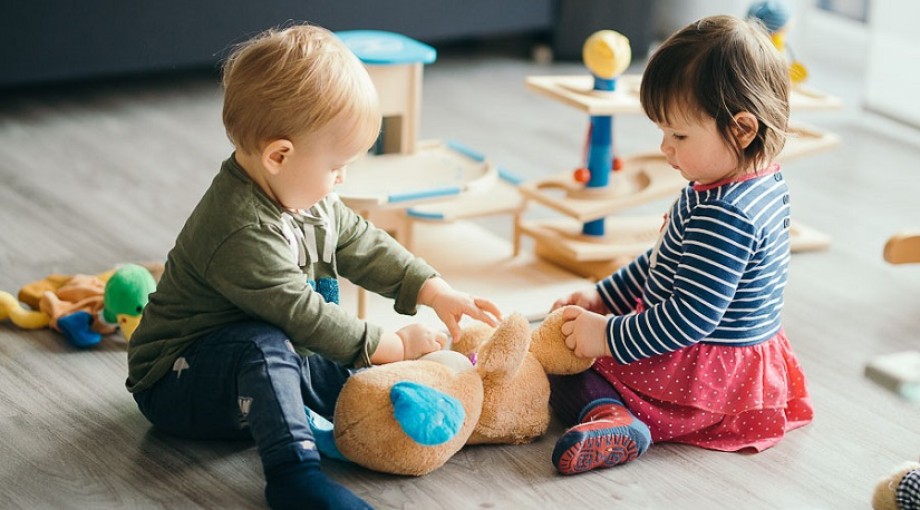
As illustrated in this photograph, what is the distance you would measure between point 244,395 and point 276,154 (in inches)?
9.4

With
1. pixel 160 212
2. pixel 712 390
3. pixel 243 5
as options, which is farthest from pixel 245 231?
pixel 243 5

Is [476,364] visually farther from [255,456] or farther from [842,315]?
[842,315]

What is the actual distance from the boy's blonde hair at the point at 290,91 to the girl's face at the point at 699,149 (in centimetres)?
32

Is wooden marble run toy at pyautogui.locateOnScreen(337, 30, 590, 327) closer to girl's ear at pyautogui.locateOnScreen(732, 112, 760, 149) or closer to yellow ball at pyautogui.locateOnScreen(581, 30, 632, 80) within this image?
yellow ball at pyautogui.locateOnScreen(581, 30, 632, 80)

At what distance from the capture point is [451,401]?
122cm

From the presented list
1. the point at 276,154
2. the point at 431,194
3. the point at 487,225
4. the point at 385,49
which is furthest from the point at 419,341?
the point at 487,225

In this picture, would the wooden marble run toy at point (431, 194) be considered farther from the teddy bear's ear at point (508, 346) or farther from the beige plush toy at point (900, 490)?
the beige plush toy at point (900, 490)

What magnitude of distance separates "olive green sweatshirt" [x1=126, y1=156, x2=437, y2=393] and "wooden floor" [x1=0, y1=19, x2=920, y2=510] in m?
0.12

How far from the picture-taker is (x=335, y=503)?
1.12 m

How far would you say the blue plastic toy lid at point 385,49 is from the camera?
1747 mm

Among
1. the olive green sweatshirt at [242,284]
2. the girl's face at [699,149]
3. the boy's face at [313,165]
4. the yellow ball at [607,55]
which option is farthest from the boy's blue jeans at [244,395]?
the yellow ball at [607,55]

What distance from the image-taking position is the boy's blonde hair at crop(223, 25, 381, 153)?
1174 millimetres

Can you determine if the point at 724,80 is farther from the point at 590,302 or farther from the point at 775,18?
the point at 775,18

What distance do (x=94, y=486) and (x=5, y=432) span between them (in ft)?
0.51
